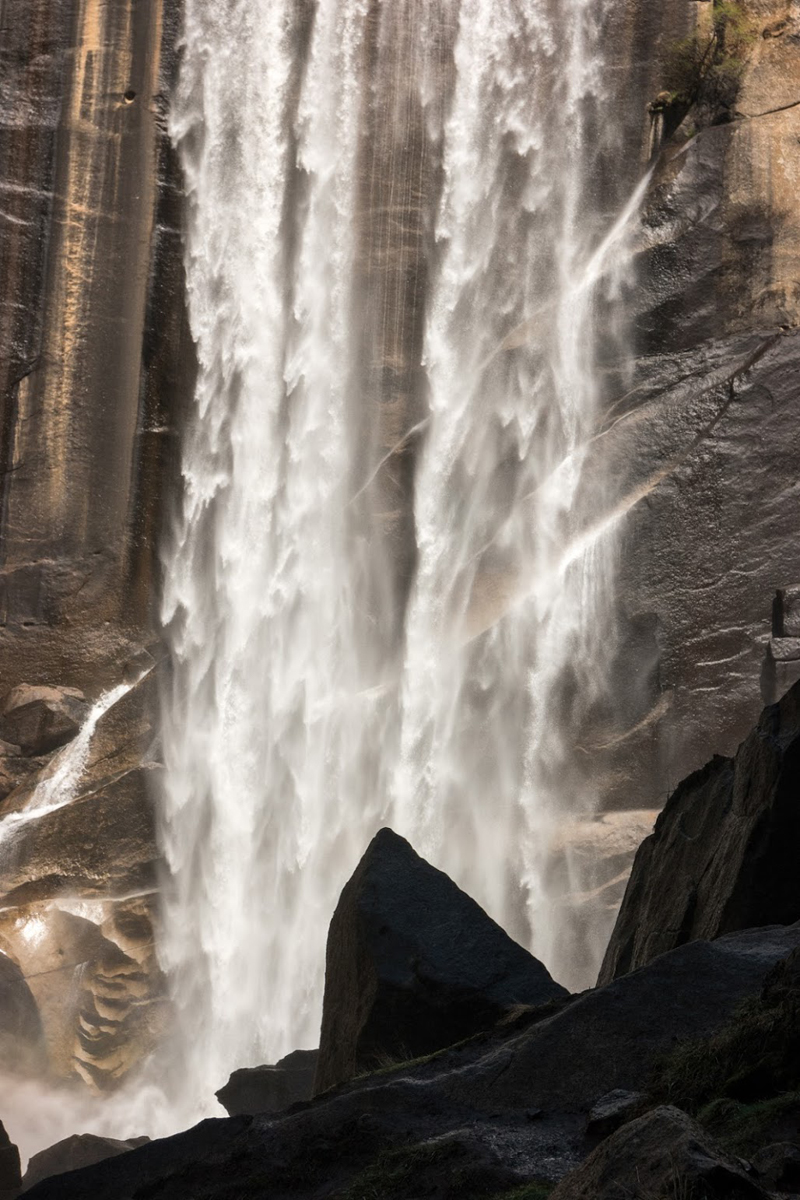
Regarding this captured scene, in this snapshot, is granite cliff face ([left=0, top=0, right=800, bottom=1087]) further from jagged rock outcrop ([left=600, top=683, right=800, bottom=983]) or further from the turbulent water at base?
jagged rock outcrop ([left=600, top=683, right=800, bottom=983])

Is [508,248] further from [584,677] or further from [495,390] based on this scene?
[584,677]

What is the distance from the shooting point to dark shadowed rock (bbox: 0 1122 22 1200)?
9836mm

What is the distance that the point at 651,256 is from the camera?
21.7 m

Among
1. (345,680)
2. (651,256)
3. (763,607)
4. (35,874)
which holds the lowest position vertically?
(35,874)

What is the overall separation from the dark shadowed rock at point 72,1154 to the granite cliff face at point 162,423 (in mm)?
6257

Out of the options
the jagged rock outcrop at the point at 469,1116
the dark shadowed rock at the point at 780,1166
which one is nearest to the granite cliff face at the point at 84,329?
the jagged rock outcrop at the point at 469,1116

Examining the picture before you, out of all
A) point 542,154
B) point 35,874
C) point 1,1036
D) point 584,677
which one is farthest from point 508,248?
point 1,1036

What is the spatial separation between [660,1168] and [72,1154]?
10454 millimetres

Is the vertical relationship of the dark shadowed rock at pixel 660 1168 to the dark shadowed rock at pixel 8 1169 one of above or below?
above

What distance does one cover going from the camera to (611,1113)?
17.3 feet

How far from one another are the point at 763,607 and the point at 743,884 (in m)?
12.3

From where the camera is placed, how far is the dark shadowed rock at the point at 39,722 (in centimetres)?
2072

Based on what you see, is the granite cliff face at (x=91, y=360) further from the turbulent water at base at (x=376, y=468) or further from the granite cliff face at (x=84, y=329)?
the turbulent water at base at (x=376, y=468)

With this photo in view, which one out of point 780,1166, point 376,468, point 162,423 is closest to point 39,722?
A: point 162,423
